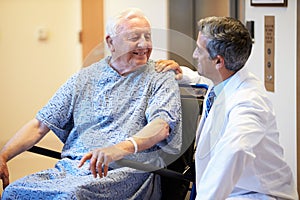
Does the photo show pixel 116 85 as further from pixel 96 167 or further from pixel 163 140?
pixel 96 167

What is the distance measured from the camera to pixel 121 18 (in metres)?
2.57

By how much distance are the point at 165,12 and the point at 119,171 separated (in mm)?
1878

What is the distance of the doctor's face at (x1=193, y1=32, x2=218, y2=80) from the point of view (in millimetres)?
2217

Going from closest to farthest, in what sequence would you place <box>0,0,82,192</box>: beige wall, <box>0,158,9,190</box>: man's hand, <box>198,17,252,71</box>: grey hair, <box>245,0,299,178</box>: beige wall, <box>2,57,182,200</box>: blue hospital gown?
<box>198,17,252,71</box>: grey hair → <box>2,57,182,200</box>: blue hospital gown → <box>0,158,9,190</box>: man's hand → <box>245,0,299,178</box>: beige wall → <box>0,0,82,192</box>: beige wall

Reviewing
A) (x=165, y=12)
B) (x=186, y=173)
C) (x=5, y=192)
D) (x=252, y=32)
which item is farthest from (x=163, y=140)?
(x=165, y=12)

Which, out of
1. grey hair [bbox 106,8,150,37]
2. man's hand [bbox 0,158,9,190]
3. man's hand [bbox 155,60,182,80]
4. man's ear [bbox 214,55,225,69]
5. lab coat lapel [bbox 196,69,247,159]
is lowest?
man's hand [bbox 0,158,9,190]

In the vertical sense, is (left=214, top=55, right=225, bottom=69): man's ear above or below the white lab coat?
above

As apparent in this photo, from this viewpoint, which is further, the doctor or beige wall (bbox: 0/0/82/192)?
beige wall (bbox: 0/0/82/192)

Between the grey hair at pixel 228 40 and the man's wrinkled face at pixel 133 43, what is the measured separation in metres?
0.41

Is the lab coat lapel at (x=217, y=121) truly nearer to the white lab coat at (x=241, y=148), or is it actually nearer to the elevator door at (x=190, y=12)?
the white lab coat at (x=241, y=148)

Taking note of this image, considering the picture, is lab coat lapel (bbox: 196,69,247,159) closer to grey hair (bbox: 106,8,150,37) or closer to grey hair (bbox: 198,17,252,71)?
grey hair (bbox: 198,17,252,71)

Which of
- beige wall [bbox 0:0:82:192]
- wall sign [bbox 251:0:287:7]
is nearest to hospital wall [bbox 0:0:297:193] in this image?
beige wall [bbox 0:0:82:192]

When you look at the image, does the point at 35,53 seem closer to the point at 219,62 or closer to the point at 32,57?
the point at 32,57

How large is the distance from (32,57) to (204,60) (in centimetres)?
249
